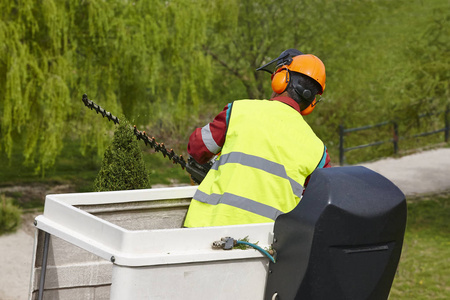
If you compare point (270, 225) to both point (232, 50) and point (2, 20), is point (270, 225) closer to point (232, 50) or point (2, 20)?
point (2, 20)

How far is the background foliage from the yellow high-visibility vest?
24.1 ft

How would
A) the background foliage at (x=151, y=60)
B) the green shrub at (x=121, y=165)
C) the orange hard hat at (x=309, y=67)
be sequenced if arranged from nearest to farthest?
the orange hard hat at (x=309, y=67) → the green shrub at (x=121, y=165) → the background foliage at (x=151, y=60)

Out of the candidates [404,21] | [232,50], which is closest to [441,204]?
[232,50]

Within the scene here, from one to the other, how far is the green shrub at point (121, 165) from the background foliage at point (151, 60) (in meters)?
5.80

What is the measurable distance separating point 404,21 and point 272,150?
24.4m

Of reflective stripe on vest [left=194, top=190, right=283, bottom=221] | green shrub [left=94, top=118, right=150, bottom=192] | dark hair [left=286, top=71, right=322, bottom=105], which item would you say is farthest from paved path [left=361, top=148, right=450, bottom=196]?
reflective stripe on vest [left=194, top=190, right=283, bottom=221]

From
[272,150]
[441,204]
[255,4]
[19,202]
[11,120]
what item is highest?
[255,4]

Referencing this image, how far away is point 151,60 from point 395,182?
5.52m

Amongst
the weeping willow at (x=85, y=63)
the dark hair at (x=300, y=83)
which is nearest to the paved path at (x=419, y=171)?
the weeping willow at (x=85, y=63)

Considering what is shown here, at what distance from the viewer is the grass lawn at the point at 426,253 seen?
798 centimetres

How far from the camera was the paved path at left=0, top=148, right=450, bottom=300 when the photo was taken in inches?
346

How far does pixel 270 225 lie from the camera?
2.85 m

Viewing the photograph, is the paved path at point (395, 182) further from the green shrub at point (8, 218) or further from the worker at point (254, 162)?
the worker at point (254, 162)

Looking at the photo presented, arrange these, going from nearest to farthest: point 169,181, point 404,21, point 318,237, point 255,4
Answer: point 318,237
point 169,181
point 255,4
point 404,21
